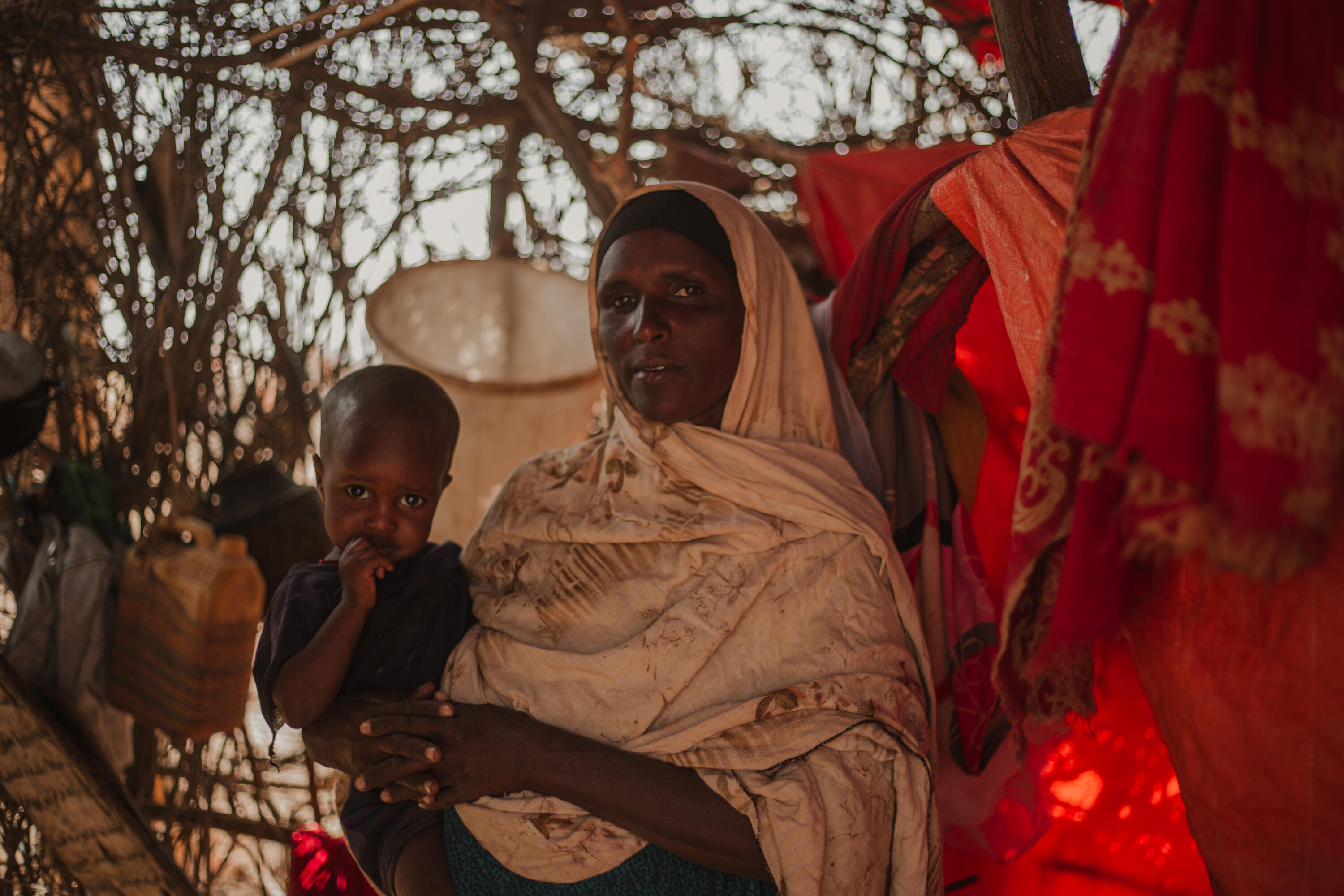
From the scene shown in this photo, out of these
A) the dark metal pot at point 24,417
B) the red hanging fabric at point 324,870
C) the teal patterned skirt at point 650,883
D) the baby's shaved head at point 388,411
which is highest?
the dark metal pot at point 24,417

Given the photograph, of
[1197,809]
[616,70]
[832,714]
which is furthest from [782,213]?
[1197,809]

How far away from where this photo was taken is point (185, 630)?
2.07 meters

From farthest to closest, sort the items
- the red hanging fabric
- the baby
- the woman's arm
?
the red hanging fabric
the baby
the woman's arm

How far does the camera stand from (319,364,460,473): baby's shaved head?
150 cm

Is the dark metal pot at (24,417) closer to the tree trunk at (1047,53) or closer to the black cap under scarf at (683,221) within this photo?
the black cap under scarf at (683,221)

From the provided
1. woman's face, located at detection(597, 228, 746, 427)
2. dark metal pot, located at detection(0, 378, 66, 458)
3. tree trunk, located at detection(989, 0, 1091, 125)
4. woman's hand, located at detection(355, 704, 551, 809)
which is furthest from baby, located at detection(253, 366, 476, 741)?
tree trunk, located at detection(989, 0, 1091, 125)

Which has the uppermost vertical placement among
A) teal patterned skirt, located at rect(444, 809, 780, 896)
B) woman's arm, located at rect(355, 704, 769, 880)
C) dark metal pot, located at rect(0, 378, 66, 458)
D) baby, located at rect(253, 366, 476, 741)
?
dark metal pot, located at rect(0, 378, 66, 458)

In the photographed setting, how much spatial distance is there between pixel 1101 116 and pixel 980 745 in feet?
3.65

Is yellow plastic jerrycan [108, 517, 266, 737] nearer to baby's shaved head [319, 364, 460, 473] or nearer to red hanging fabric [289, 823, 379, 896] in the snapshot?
red hanging fabric [289, 823, 379, 896]

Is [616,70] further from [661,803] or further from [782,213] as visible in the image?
[661,803]

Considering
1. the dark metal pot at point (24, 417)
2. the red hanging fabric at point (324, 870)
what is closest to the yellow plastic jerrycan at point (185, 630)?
the dark metal pot at point (24, 417)

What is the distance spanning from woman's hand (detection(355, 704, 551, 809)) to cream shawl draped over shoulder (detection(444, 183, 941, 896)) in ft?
0.15

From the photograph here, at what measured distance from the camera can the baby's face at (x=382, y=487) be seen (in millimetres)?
1483

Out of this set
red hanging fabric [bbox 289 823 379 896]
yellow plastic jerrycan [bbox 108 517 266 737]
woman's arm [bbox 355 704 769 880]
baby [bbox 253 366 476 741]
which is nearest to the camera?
woman's arm [bbox 355 704 769 880]
